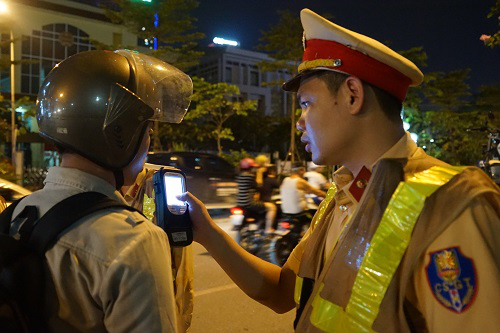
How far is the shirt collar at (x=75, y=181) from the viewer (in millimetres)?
1222

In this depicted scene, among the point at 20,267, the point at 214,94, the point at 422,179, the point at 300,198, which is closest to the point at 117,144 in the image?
the point at 20,267

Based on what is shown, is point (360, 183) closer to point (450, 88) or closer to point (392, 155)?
point (392, 155)

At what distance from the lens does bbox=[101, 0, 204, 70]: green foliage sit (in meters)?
18.2

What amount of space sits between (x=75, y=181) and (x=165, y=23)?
18.8 meters

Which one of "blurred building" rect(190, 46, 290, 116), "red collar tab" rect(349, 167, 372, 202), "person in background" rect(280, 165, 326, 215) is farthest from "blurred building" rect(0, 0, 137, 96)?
"red collar tab" rect(349, 167, 372, 202)

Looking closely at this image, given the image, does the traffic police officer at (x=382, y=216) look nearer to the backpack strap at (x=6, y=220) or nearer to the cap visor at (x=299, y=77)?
the cap visor at (x=299, y=77)

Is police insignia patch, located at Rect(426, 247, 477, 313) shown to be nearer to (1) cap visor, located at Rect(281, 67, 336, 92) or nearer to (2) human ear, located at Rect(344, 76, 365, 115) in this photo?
(2) human ear, located at Rect(344, 76, 365, 115)

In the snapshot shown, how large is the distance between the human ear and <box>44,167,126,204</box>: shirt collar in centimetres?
83

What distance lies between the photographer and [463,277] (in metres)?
1.01

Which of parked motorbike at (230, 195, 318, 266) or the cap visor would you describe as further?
parked motorbike at (230, 195, 318, 266)

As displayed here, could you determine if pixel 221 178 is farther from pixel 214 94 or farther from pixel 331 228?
pixel 214 94

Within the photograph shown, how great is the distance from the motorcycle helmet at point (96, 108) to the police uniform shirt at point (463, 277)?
3.09 feet

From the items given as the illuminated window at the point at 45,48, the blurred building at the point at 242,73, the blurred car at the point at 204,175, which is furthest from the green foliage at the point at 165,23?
the blurred building at the point at 242,73

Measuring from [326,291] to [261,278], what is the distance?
60 centimetres
